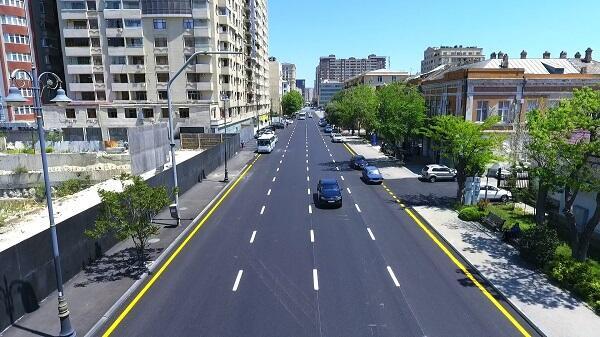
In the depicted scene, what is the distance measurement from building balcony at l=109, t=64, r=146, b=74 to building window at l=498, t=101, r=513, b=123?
5125 centimetres

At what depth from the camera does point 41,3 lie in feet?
225

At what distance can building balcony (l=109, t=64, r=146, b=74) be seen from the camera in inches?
2446

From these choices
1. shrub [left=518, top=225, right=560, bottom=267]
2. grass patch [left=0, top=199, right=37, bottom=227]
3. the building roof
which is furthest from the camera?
the building roof

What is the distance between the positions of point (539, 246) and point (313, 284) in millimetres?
10330

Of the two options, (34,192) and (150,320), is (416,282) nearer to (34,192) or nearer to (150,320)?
(150,320)

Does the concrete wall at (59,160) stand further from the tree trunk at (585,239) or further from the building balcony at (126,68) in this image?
the tree trunk at (585,239)

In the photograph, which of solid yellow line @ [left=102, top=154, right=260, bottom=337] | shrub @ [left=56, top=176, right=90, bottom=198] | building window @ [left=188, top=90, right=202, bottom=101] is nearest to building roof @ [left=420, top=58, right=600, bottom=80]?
solid yellow line @ [left=102, top=154, right=260, bottom=337]

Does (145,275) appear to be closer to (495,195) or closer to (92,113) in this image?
(495,195)

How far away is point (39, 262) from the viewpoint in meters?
14.0

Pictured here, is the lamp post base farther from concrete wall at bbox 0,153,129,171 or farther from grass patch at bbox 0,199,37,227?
concrete wall at bbox 0,153,129,171

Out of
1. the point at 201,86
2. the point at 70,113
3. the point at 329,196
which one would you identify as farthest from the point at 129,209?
the point at 70,113

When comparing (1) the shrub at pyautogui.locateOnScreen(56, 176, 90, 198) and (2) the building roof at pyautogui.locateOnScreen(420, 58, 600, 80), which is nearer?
(1) the shrub at pyautogui.locateOnScreen(56, 176, 90, 198)

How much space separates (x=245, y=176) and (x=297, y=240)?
2018 cm

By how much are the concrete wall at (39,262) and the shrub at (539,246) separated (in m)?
19.9
